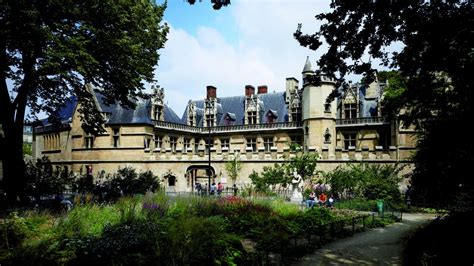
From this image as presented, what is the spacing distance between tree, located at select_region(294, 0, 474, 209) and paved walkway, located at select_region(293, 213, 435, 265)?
2.80 metres

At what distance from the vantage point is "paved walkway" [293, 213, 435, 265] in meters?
9.06

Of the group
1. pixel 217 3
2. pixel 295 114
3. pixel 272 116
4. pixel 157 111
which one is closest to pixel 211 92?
pixel 272 116

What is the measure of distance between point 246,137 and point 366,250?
89.6 feet

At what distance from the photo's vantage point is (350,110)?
109 feet

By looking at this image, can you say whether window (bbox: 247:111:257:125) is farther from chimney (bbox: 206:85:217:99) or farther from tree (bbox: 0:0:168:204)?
tree (bbox: 0:0:168:204)

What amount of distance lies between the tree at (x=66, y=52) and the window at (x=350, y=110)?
69.5ft

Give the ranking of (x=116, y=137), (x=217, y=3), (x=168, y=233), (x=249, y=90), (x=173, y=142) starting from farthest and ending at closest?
1. (x=249, y=90)
2. (x=173, y=142)
3. (x=116, y=137)
4. (x=168, y=233)
5. (x=217, y=3)

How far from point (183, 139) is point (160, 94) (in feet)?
17.7

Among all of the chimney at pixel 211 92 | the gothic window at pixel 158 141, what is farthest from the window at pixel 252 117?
the gothic window at pixel 158 141

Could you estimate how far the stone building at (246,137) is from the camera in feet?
100

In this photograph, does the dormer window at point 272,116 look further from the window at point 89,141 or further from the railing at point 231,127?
the window at point 89,141

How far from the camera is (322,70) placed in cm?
750

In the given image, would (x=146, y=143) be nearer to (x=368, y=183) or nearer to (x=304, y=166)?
(x=304, y=166)

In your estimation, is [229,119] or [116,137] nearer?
[116,137]
